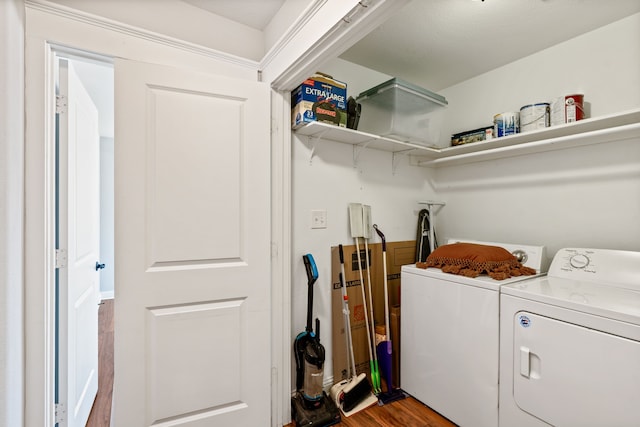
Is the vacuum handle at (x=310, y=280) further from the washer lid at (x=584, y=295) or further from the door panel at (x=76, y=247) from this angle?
the door panel at (x=76, y=247)

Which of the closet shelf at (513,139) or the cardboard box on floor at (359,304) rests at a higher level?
the closet shelf at (513,139)

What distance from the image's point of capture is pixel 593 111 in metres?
1.78

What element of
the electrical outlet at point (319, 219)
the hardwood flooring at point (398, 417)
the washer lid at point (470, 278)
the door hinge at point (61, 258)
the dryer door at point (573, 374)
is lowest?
the hardwood flooring at point (398, 417)

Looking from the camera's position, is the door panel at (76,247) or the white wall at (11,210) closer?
the white wall at (11,210)

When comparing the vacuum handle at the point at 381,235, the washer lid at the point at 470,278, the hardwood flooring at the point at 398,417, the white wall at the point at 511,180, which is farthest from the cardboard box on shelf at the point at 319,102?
the hardwood flooring at the point at 398,417

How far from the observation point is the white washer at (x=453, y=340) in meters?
1.55

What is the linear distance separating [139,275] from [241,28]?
151 cm

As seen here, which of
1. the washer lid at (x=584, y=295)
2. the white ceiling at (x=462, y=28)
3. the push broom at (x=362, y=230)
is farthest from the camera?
the push broom at (x=362, y=230)

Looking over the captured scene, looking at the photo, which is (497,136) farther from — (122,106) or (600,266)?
(122,106)

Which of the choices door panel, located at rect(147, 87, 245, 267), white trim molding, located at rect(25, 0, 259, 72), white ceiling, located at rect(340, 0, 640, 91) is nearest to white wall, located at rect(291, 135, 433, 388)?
→ door panel, located at rect(147, 87, 245, 267)

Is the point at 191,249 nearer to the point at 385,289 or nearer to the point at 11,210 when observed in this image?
the point at 11,210

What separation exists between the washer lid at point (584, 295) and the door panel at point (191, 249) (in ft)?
4.53

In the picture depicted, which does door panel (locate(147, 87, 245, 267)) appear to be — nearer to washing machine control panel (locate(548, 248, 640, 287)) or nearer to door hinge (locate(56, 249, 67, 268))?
door hinge (locate(56, 249, 67, 268))

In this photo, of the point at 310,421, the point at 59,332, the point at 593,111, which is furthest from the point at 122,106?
the point at 593,111
